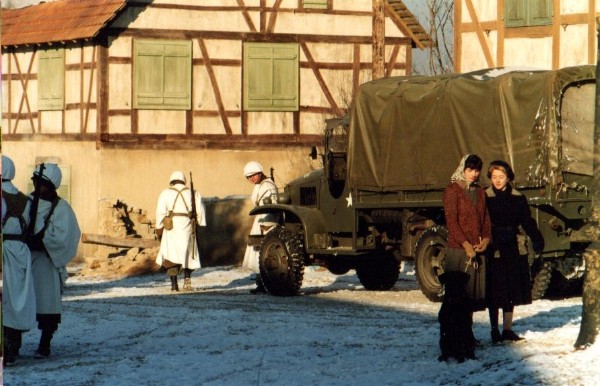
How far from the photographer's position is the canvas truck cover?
18.0 metres

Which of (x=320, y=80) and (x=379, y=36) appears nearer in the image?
(x=379, y=36)

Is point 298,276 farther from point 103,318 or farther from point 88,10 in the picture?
point 88,10

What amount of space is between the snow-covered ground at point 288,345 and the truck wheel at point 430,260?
0.22 metres

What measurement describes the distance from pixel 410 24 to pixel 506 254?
893 inches

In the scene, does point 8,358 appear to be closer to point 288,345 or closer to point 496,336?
point 288,345

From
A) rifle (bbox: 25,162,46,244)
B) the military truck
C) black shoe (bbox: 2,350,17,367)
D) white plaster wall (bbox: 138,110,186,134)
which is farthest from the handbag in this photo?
white plaster wall (bbox: 138,110,186,134)

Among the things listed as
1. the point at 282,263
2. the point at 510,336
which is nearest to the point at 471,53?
Answer: the point at 282,263

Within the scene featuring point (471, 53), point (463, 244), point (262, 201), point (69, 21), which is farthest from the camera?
point (69, 21)

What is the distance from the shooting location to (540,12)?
30469mm

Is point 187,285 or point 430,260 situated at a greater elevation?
point 430,260

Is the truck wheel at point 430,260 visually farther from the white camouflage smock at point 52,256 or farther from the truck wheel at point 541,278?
the white camouflage smock at point 52,256


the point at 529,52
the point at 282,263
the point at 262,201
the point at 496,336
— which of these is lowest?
the point at 496,336

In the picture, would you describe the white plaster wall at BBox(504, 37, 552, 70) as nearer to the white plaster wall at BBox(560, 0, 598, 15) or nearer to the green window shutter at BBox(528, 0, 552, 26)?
the green window shutter at BBox(528, 0, 552, 26)

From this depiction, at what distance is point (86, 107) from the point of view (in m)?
33.6
